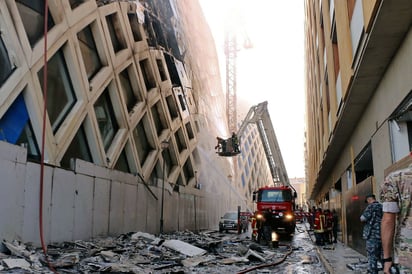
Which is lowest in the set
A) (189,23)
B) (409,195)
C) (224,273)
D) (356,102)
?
(224,273)

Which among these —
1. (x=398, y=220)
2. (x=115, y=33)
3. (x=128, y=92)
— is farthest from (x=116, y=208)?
(x=398, y=220)

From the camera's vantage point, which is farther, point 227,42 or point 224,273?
point 227,42

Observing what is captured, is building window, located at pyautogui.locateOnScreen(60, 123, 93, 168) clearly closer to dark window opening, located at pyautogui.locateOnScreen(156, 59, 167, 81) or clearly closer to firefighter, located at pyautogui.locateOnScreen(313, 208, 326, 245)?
firefighter, located at pyautogui.locateOnScreen(313, 208, 326, 245)

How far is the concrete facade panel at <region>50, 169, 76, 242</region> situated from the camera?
12.2 m

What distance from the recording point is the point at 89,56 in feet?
53.0

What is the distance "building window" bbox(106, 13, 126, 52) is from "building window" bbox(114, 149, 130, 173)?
486 cm

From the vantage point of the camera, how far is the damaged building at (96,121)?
36.3 feet

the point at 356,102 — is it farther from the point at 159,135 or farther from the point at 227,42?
the point at 227,42

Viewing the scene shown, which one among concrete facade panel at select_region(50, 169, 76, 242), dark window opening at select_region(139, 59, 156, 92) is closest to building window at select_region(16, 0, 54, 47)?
concrete facade panel at select_region(50, 169, 76, 242)

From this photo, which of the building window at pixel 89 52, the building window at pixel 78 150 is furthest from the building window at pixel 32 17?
the building window at pixel 78 150

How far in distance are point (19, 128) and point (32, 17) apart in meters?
3.54

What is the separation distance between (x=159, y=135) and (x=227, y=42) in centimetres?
5196

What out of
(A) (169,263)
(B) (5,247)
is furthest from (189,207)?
(B) (5,247)

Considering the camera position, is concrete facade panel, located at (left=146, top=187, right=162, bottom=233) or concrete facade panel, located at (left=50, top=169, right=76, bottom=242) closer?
concrete facade panel, located at (left=50, top=169, right=76, bottom=242)
